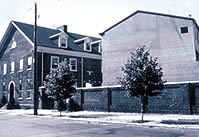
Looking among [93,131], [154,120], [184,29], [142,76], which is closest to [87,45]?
[184,29]

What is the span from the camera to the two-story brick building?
33.2 metres

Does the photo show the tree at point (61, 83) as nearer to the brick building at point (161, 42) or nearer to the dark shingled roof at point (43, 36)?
the brick building at point (161, 42)

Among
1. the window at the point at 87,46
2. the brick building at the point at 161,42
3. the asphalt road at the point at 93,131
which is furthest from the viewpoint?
the window at the point at 87,46

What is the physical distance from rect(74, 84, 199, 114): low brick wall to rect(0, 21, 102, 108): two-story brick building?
349 inches

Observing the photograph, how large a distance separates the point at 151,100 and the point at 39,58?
58.6ft

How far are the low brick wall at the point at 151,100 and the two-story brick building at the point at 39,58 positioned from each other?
8.85m

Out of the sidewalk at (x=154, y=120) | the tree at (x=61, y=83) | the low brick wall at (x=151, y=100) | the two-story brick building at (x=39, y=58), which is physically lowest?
→ the sidewalk at (x=154, y=120)

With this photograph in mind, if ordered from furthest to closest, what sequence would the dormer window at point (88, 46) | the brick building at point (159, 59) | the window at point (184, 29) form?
the dormer window at point (88, 46), the window at point (184, 29), the brick building at point (159, 59)

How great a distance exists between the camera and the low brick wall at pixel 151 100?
61.0ft

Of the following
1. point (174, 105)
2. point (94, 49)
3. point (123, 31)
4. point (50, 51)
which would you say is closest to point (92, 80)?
point (94, 49)

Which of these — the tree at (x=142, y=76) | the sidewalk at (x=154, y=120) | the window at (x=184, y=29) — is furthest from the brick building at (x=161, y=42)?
the tree at (x=142, y=76)

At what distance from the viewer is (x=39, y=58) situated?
3231 centimetres

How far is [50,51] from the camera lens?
1321 inches

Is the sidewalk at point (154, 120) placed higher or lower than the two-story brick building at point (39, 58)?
lower
